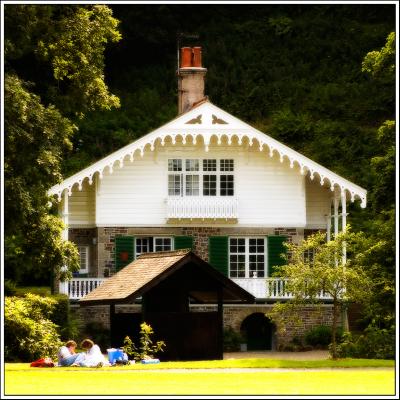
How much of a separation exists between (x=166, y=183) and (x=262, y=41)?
2330 cm

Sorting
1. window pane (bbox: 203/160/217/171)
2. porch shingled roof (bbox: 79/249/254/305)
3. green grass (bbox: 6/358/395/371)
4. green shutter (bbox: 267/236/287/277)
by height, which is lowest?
green grass (bbox: 6/358/395/371)

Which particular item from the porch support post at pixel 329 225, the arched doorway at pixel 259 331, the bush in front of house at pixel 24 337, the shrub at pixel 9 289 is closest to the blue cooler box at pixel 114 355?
the bush in front of house at pixel 24 337

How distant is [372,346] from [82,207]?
1329 centimetres

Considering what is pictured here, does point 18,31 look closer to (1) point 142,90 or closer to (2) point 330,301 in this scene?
(2) point 330,301

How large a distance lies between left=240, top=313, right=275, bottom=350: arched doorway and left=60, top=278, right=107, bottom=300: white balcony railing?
4.66 meters

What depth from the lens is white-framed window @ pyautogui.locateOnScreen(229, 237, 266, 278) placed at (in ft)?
159

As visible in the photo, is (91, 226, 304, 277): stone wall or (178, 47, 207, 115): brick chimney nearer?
(91, 226, 304, 277): stone wall

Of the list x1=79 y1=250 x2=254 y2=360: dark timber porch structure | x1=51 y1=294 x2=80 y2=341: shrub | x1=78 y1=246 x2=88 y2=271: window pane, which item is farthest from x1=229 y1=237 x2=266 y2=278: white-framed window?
x1=79 y1=250 x2=254 y2=360: dark timber porch structure

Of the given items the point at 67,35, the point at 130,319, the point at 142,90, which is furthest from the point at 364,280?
the point at 142,90

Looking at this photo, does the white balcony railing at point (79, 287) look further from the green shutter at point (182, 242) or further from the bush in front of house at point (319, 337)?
the bush in front of house at point (319, 337)

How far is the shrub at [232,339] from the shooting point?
150ft

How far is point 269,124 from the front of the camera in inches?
2515

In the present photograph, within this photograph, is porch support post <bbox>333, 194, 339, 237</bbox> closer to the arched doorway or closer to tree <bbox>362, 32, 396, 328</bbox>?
the arched doorway

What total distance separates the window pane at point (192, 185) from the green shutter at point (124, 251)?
2.25 m
